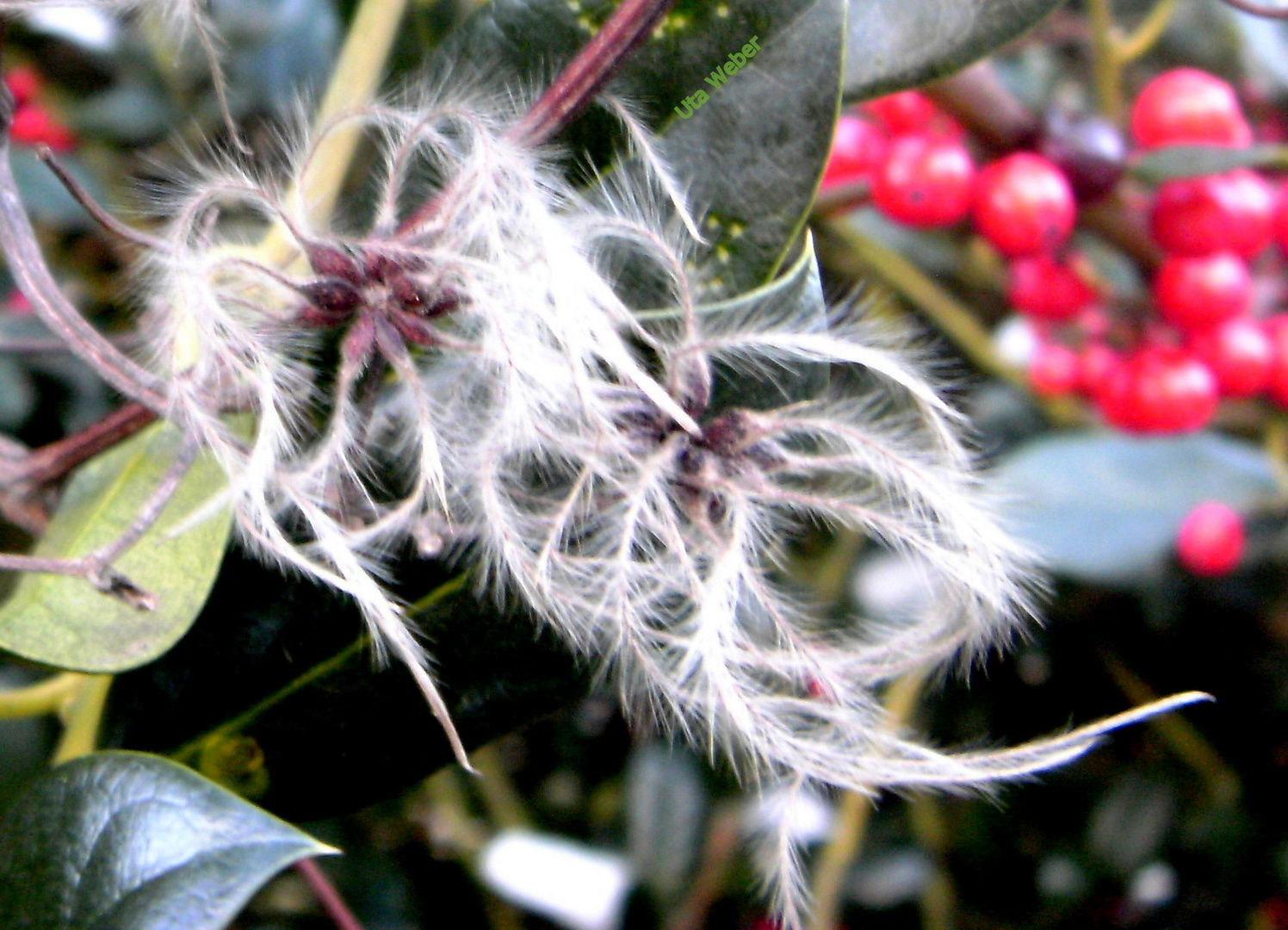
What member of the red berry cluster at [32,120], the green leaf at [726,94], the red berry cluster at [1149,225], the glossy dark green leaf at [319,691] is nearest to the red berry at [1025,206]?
the red berry cluster at [1149,225]

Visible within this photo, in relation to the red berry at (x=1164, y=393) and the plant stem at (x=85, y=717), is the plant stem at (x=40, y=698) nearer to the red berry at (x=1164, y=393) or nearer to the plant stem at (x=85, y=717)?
the plant stem at (x=85, y=717)

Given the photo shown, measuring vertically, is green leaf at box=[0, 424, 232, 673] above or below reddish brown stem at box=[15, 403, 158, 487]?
below

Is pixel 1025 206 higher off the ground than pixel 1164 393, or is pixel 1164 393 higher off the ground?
pixel 1025 206

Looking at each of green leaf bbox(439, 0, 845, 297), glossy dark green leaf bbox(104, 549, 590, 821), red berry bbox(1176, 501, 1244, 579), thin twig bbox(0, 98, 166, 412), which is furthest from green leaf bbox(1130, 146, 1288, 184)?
thin twig bbox(0, 98, 166, 412)

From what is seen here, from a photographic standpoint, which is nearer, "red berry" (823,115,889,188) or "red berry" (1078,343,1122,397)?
"red berry" (823,115,889,188)

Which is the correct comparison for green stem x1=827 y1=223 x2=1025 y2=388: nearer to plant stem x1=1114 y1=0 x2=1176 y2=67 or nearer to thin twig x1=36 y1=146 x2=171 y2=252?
plant stem x1=1114 y1=0 x2=1176 y2=67

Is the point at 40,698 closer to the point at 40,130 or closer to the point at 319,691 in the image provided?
the point at 319,691

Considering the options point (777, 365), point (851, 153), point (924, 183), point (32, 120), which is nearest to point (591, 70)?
point (777, 365)
